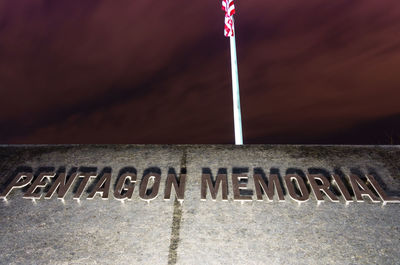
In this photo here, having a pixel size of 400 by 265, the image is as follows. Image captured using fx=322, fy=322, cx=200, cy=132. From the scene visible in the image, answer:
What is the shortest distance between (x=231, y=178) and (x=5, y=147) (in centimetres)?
384

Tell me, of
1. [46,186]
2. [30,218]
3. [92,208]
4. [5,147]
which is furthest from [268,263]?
[5,147]

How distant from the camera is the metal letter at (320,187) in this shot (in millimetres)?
4005

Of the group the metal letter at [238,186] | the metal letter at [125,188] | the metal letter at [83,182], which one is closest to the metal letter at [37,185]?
the metal letter at [83,182]

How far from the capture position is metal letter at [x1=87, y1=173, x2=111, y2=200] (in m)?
4.12

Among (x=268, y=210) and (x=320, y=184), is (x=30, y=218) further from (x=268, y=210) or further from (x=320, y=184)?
(x=320, y=184)

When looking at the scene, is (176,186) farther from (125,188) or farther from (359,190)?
(359,190)

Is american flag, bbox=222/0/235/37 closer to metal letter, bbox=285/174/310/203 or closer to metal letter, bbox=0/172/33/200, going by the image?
metal letter, bbox=285/174/310/203

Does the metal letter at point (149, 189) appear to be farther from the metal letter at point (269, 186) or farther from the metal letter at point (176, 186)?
the metal letter at point (269, 186)

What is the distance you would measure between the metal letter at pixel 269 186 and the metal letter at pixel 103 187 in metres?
1.95

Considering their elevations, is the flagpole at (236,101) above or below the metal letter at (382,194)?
above

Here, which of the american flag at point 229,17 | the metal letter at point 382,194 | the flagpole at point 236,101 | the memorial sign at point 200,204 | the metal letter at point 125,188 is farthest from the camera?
the american flag at point 229,17

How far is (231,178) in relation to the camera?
4.41 m

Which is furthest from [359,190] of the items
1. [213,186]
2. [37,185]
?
[37,185]

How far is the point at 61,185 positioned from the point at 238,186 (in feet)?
7.72
